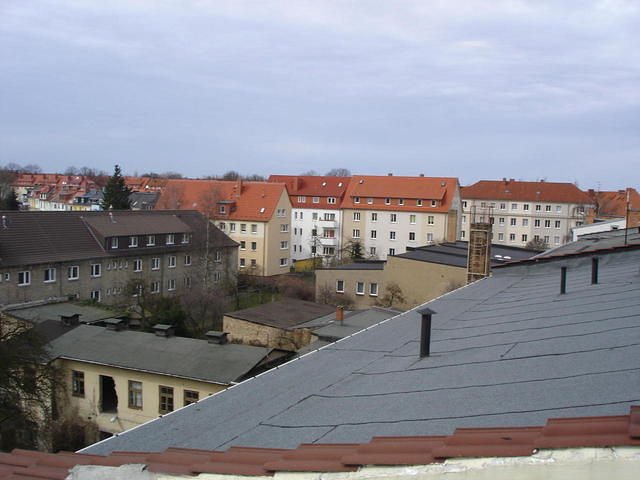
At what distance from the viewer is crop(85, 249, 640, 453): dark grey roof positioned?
416 centimetres

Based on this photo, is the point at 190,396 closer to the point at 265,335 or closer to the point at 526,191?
the point at 265,335

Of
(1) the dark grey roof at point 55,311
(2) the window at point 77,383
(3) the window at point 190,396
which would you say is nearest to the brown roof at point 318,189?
(1) the dark grey roof at point 55,311

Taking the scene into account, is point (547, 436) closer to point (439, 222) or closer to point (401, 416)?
point (401, 416)

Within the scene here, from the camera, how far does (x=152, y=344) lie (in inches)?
786

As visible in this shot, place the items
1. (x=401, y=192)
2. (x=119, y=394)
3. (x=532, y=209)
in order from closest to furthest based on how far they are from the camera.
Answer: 1. (x=119, y=394)
2. (x=401, y=192)
3. (x=532, y=209)

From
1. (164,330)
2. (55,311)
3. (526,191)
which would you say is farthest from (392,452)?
(526,191)

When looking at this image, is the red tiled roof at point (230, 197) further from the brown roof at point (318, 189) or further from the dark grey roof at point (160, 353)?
the dark grey roof at point (160, 353)

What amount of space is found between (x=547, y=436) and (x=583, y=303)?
602 cm

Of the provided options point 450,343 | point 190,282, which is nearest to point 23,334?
point 450,343

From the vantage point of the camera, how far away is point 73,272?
3222 cm

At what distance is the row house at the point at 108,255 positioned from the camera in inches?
1188

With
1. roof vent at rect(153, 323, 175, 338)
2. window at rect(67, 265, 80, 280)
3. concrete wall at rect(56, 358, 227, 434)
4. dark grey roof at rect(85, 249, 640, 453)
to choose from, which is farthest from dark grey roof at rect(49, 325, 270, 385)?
window at rect(67, 265, 80, 280)

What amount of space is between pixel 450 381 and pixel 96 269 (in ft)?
104

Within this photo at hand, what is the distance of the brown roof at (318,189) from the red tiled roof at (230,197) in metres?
7.56
